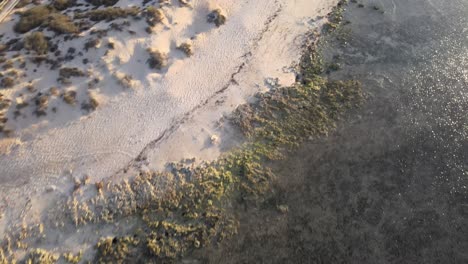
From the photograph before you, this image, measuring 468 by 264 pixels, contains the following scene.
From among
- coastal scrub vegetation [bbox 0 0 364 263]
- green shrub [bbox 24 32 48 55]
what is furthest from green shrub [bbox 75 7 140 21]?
coastal scrub vegetation [bbox 0 0 364 263]

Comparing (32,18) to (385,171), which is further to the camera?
(32,18)

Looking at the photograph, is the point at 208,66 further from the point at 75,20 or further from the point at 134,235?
the point at 134,235

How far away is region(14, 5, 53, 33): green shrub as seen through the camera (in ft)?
102

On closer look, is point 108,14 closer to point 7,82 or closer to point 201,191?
point 7,82

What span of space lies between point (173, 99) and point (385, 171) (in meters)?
15.4

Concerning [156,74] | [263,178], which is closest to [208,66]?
[156,74]

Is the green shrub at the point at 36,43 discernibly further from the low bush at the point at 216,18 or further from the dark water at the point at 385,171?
the dark water at the point at 385,171

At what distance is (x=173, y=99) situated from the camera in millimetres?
28984

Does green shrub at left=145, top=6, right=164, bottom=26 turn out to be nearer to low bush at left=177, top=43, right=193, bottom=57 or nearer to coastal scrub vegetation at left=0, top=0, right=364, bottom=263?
low bush at left=177, top=43, right=193, bottom=57

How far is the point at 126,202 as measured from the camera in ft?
79.0

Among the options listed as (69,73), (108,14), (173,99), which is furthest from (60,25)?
(173,99)

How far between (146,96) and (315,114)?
12215 mm

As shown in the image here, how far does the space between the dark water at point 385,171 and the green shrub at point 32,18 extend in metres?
22.0

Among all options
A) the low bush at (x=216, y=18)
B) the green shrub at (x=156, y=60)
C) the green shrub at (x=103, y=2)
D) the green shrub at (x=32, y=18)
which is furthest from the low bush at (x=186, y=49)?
the green shrub at (x=32, y=18)
